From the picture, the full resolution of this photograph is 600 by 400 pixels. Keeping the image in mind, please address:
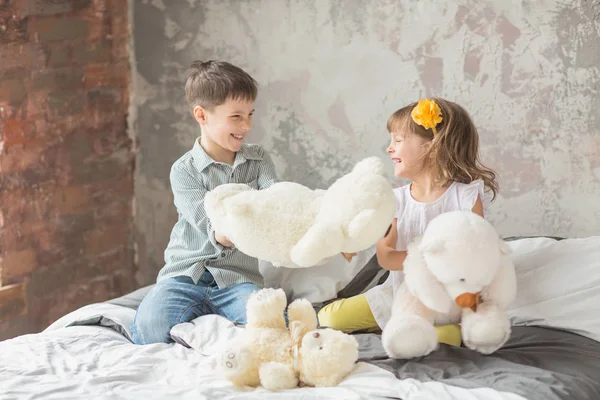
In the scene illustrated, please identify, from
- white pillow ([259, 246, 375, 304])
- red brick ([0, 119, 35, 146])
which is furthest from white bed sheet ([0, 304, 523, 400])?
red brick ([0, 119, 35, 146])

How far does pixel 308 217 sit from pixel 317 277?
2.49ft

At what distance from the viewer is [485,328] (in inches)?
69.7

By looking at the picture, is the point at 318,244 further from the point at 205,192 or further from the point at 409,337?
the point at 205,192

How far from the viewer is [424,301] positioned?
1.81 meters

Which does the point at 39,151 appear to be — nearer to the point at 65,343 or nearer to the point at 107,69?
the point at 107,69

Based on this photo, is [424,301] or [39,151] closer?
[424,301]

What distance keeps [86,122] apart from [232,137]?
3.28 ft

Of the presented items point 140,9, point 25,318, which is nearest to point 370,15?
point 140,9

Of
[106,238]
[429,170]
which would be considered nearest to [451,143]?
[429,170]

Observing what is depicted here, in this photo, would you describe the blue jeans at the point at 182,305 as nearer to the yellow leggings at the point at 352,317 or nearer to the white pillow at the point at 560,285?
the yellow leggings at the point at 352,317

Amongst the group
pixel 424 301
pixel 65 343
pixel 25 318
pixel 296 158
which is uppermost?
pixel 296 158

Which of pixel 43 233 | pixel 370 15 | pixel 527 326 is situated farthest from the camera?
pixel 43 233

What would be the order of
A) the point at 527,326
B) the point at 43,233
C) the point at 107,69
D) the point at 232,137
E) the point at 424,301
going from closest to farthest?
1. the point at 424,301
2. the point at 527,326
3. the point at 232,137
4. the point at 43,233
5. the point at 107,69

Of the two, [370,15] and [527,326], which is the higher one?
[370,15]
